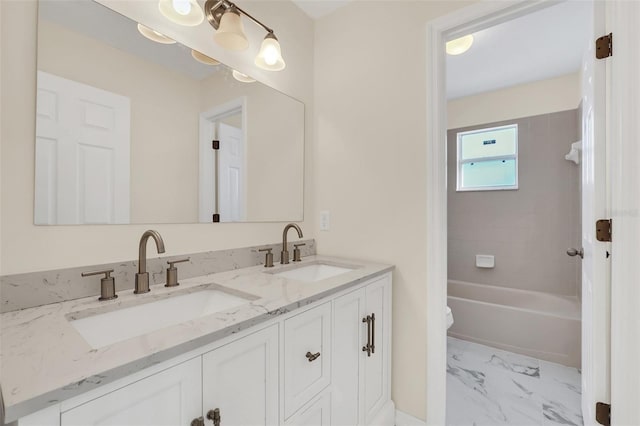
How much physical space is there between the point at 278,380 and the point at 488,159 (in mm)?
3335

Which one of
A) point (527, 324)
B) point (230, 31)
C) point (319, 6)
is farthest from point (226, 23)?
point (527, 324)

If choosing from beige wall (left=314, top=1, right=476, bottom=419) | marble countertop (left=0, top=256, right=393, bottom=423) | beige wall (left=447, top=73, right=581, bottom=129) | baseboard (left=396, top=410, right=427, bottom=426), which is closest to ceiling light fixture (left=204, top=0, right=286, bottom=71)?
beige wall (left=314, top=1, right=476, bottom=419)

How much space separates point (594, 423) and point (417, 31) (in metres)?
1.99

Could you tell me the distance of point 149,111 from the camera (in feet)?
3.89

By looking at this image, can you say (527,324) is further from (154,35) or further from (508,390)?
(154,35)

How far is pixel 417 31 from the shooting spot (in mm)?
1535

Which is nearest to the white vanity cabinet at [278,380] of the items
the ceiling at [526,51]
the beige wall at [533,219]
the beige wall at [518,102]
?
the ceiling at [526,51]

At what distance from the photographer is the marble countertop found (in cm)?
49

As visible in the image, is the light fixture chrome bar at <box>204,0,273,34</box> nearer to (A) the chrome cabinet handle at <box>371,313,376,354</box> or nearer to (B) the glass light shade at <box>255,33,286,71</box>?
(B) the glass light shade at <box>255,33,286,71</box>

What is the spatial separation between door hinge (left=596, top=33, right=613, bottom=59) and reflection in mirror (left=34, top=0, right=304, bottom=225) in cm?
152

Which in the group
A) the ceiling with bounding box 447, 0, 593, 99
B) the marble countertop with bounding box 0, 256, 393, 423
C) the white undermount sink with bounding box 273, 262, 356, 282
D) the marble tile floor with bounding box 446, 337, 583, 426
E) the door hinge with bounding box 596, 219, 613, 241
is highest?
the ceiling with bounding box 447, 0, 593, 99

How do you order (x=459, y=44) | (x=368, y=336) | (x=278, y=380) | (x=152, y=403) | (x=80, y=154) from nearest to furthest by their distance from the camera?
(x=152, y=403) → (x=278, y=380) → (x=80, y=154) → (x=368, y=336) → (x=459, y=44)

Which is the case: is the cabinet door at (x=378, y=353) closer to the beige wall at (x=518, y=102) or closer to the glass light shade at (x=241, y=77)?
the glass light shade at (x=241, y=77)

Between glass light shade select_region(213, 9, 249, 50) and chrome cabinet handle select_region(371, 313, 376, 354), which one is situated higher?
glass light shade select_region(213, 9, 249, 50)
